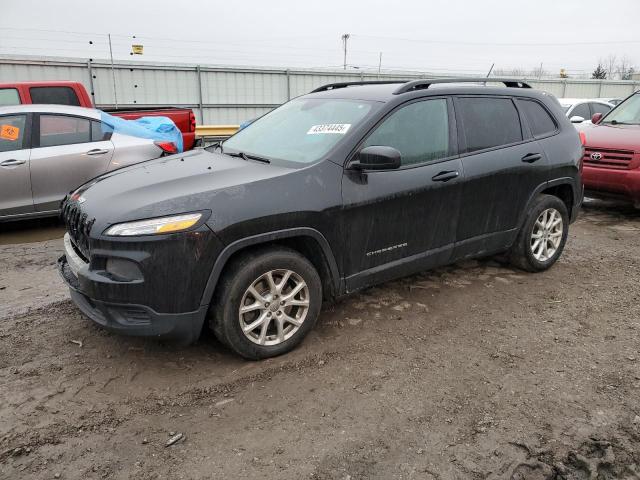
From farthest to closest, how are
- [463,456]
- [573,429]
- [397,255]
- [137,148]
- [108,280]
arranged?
[137,148] → [397,255] → [108,280] → [573,429] → [463,456]

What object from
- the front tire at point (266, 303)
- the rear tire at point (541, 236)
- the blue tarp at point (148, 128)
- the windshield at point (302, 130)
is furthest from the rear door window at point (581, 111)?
the front tire at point (266, 303)

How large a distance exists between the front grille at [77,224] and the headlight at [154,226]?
0.24m

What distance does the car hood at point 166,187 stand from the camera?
3053 millimetres

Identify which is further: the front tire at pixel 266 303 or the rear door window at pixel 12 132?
the rear door window at pixel 12 132

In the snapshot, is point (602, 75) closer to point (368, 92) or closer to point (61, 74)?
point (61, 74)

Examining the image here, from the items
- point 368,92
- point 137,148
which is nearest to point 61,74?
point 137,148

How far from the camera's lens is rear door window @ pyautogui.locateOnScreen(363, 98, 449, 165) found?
150 inches

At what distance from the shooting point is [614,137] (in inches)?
291

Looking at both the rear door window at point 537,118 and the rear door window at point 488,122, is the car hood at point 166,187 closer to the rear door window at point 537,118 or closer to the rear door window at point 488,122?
the rear door window at point 488,122

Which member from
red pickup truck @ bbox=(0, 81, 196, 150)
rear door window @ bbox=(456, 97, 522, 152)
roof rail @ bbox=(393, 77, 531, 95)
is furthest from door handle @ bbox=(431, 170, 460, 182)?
red pickup truck @ bbox=(0, 81, 196, 150)

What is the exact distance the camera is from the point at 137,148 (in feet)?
22.6

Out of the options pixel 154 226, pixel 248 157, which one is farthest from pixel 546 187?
pixel 154 226

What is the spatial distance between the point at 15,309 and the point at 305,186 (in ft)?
8.75

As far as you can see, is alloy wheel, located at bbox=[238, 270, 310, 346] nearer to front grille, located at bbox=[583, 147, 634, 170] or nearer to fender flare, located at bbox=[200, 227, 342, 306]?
fender flare, located at bbox=[200, 227, 342, 306]
